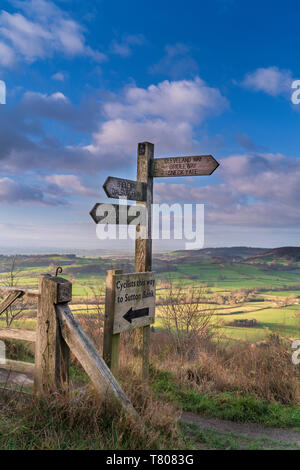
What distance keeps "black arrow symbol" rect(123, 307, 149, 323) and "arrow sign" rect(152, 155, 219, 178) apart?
7.81 feet

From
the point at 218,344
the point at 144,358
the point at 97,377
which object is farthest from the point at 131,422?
the point at 218,344

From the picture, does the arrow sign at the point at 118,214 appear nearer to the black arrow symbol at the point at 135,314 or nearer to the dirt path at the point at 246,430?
the black arrow symbol at the point at 135,314

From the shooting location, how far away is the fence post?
15.4ft

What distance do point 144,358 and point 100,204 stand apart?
9.81ft

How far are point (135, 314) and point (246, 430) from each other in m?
2.53

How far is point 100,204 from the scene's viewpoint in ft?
18.8

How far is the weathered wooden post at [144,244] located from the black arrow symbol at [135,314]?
526 millimetres

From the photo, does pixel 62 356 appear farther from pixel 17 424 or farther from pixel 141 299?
pixel 141 299

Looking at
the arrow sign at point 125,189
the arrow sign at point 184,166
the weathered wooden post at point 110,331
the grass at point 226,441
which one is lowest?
the grass at point 226,441

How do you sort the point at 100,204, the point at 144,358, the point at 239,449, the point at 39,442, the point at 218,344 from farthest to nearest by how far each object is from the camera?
the point at 218,344, the point at 144,358, the point at 100,204, the point at 239,449, the point at 39,442

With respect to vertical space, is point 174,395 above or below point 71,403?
below

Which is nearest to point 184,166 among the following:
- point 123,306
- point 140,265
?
point 140,265

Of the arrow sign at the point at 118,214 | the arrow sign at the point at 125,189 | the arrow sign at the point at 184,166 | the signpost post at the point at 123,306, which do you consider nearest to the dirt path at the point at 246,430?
the signpost post at the point at 123,306

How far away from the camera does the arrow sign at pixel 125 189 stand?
6.11 meters
